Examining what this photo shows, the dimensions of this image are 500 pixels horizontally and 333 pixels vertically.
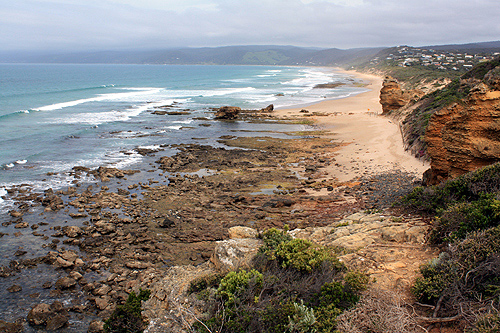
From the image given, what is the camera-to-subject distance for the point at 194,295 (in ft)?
20.6

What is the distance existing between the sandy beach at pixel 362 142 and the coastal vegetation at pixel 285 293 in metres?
11.7

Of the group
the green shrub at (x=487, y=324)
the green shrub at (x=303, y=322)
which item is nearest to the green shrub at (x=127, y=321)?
the green shrub at (x=303, y=322)

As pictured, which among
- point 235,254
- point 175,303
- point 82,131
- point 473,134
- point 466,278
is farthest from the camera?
point 82,131

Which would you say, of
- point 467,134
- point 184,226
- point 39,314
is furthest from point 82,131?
point 467,134

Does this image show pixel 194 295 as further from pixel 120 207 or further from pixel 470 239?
pixel 120 207

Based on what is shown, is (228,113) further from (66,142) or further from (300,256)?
(300,256)

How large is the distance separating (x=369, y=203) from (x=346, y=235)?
524cm

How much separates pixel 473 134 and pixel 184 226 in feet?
34.3

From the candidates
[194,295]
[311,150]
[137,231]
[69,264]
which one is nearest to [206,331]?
[194,295]

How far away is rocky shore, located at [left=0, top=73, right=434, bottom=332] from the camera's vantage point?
22.9 ft

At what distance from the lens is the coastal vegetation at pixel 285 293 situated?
4.91 metres

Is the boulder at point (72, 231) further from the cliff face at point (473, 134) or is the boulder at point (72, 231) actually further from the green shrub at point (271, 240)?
the cliff face at point (473, 134)

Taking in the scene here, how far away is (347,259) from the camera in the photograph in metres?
6.52

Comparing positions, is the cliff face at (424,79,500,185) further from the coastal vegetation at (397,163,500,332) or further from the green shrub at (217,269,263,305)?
the green shrub at (217,269,263,305)
